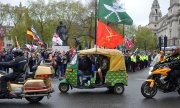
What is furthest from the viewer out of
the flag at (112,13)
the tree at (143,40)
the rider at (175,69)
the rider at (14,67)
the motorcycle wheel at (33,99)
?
the tree at (143,40)

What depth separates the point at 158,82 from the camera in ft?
44.7

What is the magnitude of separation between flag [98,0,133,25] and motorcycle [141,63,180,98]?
2633 mm

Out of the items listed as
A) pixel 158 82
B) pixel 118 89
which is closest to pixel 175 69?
pixel 158 82

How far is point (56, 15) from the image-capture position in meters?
77.5

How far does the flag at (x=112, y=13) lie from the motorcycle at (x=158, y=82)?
2.63 m

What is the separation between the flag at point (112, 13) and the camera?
50.5 feet

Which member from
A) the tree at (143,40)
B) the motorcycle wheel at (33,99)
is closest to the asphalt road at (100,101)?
the motorcycle wheel at (33,99)

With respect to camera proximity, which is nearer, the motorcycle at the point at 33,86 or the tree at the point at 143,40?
the motorcycle at the point at 33,86

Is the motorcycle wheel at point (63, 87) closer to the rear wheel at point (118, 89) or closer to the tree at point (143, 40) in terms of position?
the rear wheel at point (118, 89)

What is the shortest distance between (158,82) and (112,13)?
3483 mm

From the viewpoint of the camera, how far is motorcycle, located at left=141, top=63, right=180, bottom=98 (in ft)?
44.2

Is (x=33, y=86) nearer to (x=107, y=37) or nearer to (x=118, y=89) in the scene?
(x=118, y=89)

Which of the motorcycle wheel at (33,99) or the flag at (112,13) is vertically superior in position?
the flag at (112,13)

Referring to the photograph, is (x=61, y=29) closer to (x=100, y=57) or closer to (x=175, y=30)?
(x=100, y=57)
